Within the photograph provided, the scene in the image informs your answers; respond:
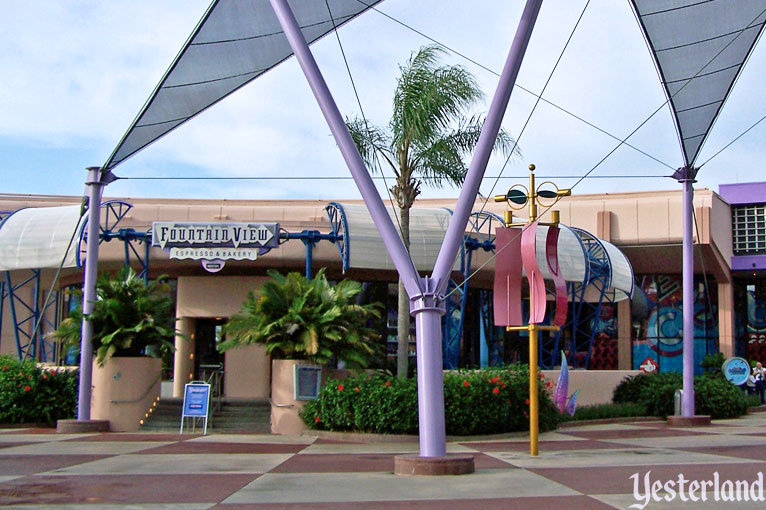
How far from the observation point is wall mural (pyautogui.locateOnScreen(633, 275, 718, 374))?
42.9 m

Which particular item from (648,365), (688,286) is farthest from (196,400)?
(648,365)

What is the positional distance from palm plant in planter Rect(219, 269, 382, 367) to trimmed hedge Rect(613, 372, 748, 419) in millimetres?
9578

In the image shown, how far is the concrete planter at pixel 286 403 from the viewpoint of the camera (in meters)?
20.6

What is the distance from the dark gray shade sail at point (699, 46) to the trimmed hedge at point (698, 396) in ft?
26.7

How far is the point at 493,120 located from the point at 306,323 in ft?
31.2

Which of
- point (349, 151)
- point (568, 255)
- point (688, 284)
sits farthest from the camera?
point (568, 255)

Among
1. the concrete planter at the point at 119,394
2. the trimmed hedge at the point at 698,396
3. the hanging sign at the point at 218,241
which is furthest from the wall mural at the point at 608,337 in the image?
the concrete planter at the point at 119,394

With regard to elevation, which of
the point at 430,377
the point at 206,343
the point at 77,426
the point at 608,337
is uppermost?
the point at 608,337

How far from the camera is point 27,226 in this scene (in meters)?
28.3

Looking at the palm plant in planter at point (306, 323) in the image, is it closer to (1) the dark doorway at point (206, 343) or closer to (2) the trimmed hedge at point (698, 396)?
(2) the trimmed hedge at point (698, 396)

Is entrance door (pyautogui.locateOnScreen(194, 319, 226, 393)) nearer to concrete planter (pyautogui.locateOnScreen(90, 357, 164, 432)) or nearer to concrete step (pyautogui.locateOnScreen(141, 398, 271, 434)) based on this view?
concrete step (pyautogui.locateOnScreen(141, 398, 271, 434))

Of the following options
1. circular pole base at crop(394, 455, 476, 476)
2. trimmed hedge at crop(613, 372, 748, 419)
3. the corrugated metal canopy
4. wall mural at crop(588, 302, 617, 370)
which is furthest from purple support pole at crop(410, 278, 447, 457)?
wall mural at crop(588, 302, 617, 370)

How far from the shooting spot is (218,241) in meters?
25.6

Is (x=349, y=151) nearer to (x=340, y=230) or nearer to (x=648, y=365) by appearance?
(x=340, y=230)
